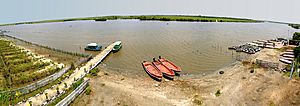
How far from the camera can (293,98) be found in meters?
22.8

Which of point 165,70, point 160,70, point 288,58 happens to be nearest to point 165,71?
point 165,70

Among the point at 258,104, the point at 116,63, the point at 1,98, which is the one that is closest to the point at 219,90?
the point at 258,104

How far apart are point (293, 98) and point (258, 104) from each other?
10.5 feet

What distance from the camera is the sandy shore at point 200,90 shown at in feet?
77.9

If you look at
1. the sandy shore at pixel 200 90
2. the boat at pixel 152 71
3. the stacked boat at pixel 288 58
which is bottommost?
the sandy shore at pixel 200 90

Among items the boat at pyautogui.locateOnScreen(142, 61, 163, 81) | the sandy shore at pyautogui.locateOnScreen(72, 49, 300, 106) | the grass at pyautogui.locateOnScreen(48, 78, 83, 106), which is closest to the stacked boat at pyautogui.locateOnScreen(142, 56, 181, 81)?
the boat at pyautogui.locateOnScreen(142, 61, 163, 81)

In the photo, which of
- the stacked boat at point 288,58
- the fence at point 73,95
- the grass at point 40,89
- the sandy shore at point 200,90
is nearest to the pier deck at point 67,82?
the grass at point 40,89

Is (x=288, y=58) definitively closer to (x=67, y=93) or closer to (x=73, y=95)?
(x=73, y=95)

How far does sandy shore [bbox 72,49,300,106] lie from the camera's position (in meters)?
23.8

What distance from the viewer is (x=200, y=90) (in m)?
28.0

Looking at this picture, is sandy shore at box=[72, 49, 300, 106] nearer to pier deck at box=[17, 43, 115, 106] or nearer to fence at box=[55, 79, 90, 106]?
fence at box=[55, 79, 90, 106]

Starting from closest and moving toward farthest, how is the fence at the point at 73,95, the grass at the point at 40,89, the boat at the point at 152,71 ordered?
the fence at the point at 73,95
the grass at the point at 40,89
the boat at the point at 152,71

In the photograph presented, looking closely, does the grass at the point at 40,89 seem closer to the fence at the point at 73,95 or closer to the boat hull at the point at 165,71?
the fence at the point at 73,95

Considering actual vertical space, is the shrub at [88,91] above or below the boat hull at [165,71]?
below
